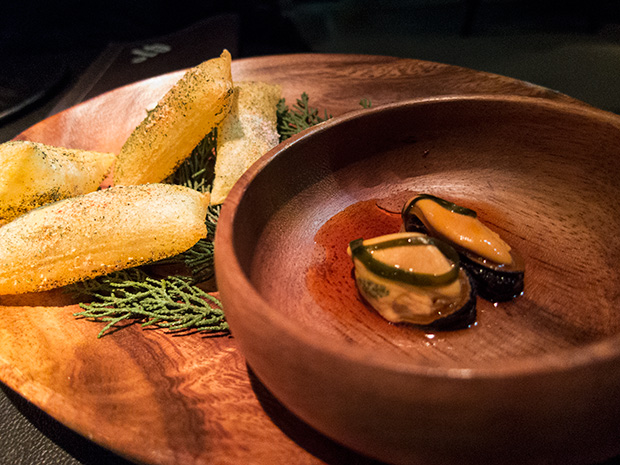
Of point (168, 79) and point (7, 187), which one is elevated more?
point (168, 79)

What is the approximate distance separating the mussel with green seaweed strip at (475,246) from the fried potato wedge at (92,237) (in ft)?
0.99

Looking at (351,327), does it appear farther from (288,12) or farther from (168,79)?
(288,12)

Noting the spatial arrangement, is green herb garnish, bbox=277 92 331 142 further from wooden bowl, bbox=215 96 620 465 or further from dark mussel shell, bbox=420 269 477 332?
dark mussel shell, bbox=420 269 477 332

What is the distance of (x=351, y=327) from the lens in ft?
1.57

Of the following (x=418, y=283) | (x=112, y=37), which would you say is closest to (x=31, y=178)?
(x=418, y=283)

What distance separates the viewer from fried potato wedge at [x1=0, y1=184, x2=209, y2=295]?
56cm

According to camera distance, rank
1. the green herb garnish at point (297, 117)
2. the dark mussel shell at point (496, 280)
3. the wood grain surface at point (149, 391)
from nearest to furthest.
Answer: the wood grain surface at point (149, 391), the dark mussel shell at point (496, 280), the green herb garnish at point (297, 117)

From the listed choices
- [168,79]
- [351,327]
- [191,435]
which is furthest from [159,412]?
[168,79]

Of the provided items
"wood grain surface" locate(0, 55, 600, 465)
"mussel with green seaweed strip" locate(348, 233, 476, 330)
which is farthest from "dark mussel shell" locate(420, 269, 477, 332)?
"wood grain surface" locate(0, 55, 600, 465)

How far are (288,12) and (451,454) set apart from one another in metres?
1.92

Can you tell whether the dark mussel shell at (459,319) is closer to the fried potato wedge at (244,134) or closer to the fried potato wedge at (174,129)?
the fried potato wedge at (244,134)

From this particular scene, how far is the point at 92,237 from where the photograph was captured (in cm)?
57

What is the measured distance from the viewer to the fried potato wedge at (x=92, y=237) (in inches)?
22.0

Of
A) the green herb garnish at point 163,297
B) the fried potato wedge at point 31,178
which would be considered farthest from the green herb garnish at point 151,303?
the fried potato wedge at point 31,178
